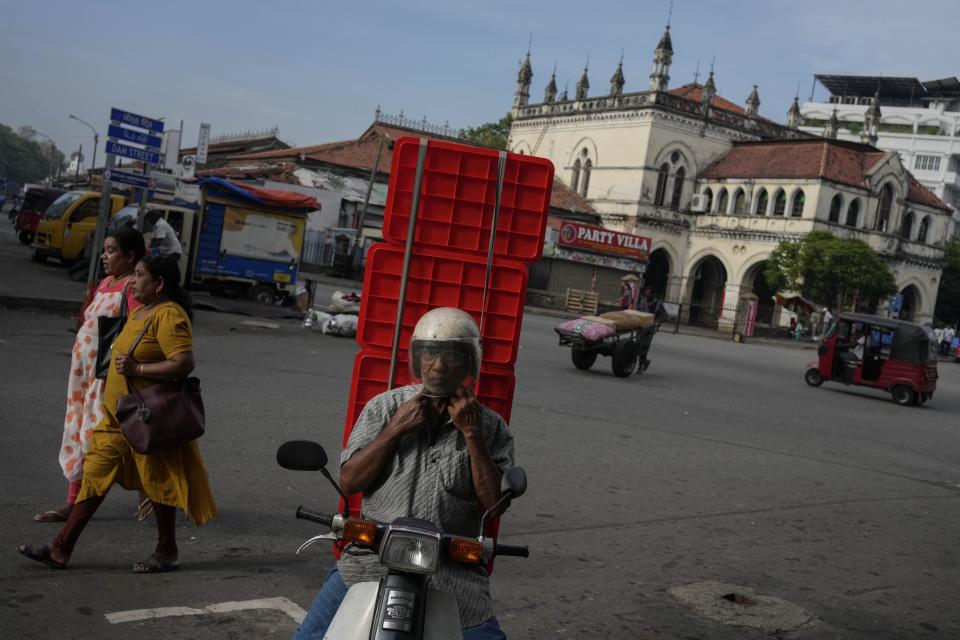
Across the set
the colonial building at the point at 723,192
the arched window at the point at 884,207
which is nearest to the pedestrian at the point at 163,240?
the colonial building at the point at 723,192

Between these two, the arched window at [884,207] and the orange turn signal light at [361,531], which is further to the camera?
the arched window at [884,207]

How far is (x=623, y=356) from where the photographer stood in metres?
17.9

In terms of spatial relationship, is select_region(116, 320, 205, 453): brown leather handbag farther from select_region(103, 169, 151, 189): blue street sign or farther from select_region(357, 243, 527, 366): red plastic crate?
select_region(103, 169, 151, 189): blue street sign

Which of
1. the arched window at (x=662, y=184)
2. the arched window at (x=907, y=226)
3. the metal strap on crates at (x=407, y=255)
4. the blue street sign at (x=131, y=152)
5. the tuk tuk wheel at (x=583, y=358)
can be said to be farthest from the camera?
the arched window at (x=907, y=226)

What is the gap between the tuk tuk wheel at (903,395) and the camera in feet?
A: 66.9

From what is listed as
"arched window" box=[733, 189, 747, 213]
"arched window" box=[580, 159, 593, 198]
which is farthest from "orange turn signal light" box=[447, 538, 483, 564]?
"arched window" box=[580, 159, 593, 198]

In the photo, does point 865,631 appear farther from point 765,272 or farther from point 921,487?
point 765,272

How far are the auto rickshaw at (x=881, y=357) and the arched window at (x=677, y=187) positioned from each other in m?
35.3

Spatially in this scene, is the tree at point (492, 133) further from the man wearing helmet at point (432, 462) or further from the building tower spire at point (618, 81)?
the man wearing helmet at point (432, 462)

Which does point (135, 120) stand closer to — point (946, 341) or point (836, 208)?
point (946, 341)

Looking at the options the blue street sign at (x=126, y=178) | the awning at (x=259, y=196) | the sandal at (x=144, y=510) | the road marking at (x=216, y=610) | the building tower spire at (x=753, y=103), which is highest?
the building tower spire at (x=753, y=103)

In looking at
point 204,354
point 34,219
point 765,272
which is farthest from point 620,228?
point 204,354

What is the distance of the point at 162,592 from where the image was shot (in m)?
4.86

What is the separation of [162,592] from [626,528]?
344 cm
